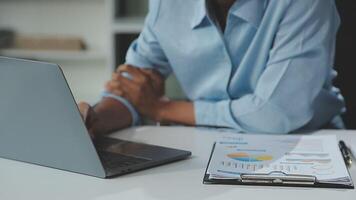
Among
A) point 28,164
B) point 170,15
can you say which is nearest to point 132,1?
point 170,15

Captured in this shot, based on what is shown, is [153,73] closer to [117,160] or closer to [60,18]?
[117,160]

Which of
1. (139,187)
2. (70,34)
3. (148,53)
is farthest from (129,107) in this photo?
(70,34)

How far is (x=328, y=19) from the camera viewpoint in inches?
52.6

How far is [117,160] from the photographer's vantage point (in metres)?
1.02

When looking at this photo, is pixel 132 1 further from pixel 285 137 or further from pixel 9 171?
pixel 9 171

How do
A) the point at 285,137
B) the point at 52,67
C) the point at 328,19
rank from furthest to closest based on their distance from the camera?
the point at 328,19 → the point at 285,137 → the point at 52,67

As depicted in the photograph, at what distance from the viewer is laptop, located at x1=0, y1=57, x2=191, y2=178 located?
87 cm

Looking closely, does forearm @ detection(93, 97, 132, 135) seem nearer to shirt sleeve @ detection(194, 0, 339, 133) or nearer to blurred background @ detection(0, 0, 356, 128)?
shirt sleeve @ detection(194, 0, 339, 133)

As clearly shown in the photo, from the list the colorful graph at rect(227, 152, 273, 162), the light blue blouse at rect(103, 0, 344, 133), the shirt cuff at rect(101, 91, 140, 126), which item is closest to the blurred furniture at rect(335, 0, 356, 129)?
the light blue blouse at rect(103, 0, 344, 133)

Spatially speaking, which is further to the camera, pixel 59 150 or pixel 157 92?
pixel 157 92

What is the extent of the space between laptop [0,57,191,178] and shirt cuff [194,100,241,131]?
29 cm

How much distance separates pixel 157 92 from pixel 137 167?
530 millimetres

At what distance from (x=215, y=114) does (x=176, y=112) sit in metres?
0.11

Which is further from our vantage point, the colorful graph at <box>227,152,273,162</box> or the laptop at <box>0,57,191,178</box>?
the colorful graph at <box>227,152,273,162</box>
